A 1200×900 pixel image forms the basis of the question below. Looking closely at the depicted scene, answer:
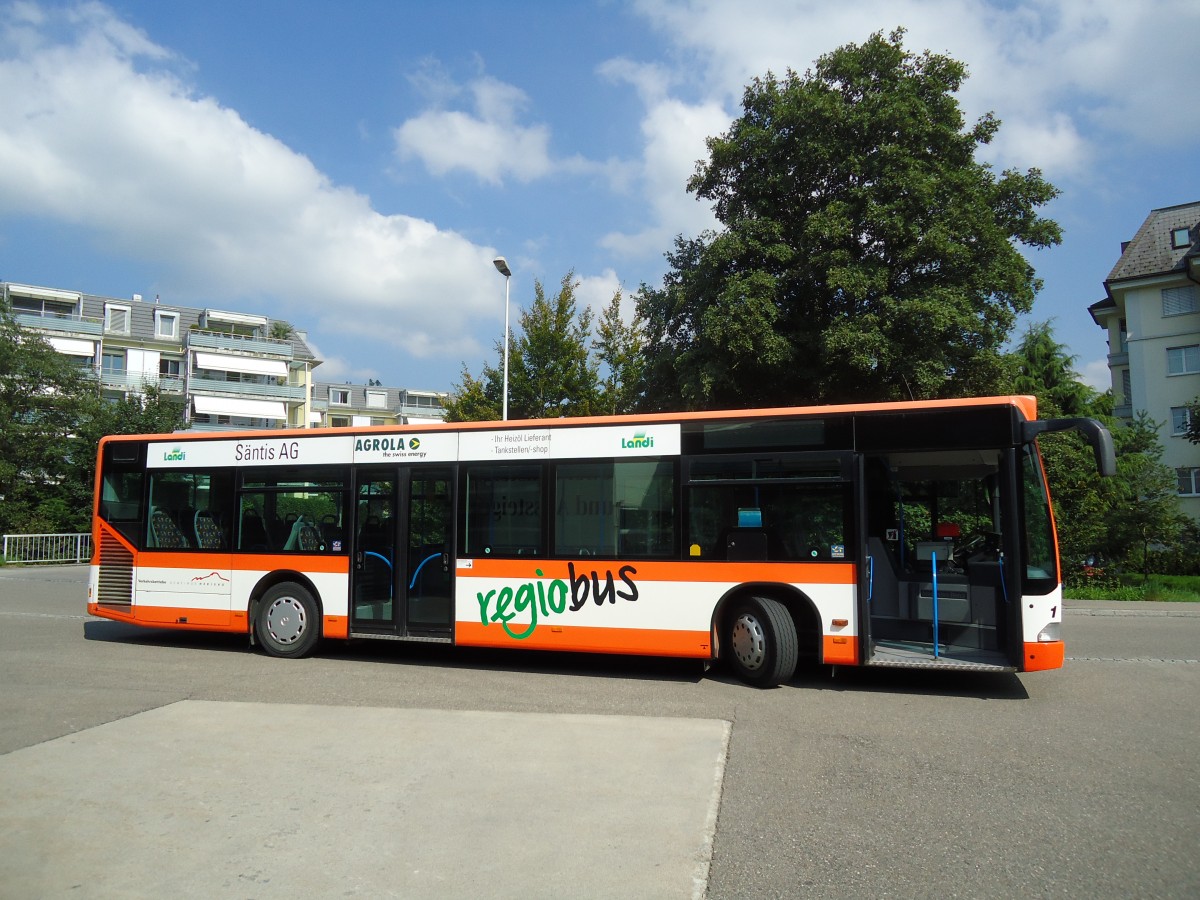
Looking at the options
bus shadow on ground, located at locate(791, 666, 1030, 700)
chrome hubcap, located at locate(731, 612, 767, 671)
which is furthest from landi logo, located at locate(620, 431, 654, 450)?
bus shadow on ground, located at locate(791, 666, 1030, 700)

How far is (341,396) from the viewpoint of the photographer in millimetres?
100438

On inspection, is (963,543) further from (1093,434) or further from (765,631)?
(765,631)

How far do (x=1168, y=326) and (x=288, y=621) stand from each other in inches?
1620

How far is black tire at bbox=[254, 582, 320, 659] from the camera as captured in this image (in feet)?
35.2

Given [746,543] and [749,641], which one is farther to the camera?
[746,543]

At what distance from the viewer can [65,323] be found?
61438 mm

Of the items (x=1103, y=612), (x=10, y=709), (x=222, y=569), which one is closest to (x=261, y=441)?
(x=222, y=569)

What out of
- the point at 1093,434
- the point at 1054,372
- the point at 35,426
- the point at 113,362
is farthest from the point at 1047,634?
the point at 113,362

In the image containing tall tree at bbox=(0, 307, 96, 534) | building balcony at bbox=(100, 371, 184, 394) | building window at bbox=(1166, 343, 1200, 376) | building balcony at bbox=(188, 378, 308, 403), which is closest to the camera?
tall tree at bbox=(0, 307, 96, 534)

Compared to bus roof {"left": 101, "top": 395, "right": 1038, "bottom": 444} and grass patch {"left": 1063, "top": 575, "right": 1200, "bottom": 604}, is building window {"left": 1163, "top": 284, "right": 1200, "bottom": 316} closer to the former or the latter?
grass patch {"left": 1063, "top": 575, "right": 1200, "bottom": 604}

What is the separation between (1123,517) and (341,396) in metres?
91.9

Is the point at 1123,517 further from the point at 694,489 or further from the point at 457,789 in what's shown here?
the point at 457,789

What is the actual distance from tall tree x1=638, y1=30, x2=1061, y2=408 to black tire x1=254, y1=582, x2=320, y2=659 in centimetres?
1060

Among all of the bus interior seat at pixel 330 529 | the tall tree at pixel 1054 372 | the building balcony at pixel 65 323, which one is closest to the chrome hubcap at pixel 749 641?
the bus interior seat at pixel 330 529
